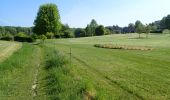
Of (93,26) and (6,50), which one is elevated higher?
(93,26)

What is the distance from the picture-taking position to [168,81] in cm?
2003

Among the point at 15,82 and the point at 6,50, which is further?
the point at 6,50

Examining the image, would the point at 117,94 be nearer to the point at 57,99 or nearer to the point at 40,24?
the point at 57,99

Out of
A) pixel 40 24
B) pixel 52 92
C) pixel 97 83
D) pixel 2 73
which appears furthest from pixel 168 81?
pixel 40 24

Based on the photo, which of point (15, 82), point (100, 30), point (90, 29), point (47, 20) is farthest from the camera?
point (90, 29)

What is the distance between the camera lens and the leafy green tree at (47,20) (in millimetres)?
116062

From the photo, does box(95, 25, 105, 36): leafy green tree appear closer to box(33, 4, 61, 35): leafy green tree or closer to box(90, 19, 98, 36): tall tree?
box(90, 19, 98, 36): tall tree

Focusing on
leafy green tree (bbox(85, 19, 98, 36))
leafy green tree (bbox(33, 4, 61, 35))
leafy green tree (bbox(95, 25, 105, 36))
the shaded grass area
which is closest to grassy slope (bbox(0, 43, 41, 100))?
the shaded grass area

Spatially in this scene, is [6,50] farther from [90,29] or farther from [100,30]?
[90,29]

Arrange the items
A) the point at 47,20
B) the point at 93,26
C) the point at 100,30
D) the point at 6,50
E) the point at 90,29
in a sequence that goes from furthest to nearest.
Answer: the point at 93,26, the point at 90,29, the point at 100,30, the point at 47,20, the point at 6,50

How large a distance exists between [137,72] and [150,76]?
7.61 feet

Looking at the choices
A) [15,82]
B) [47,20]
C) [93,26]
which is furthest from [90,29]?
[15,82]

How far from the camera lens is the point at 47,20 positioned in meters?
117

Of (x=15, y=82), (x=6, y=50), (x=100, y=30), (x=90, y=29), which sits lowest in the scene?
(x=6, y=50)
